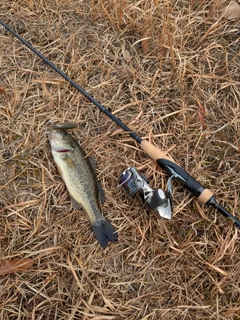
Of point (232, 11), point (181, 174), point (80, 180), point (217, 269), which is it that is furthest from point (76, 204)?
point (232, 11)

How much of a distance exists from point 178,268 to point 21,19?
2.68 metres

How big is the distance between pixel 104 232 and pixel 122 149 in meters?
0.73

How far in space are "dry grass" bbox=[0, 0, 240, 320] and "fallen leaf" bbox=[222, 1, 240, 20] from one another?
84 mm

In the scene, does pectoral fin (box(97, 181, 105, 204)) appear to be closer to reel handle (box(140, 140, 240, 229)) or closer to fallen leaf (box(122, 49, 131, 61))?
reel handle (box(140, 140, 240, 229))

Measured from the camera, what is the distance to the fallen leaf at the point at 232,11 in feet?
11.5

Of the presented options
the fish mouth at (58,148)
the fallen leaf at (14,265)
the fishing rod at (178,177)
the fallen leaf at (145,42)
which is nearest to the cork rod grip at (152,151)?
the fishing rod at (178,177)

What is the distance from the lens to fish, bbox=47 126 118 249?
286 centimetres

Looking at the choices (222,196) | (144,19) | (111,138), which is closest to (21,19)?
(144,19)

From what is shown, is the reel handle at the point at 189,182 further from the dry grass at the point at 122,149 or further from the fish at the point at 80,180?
the fish at the point at 80,180

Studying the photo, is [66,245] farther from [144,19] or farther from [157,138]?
[144,19]

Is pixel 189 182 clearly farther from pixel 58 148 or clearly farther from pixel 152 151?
pixel 58 148

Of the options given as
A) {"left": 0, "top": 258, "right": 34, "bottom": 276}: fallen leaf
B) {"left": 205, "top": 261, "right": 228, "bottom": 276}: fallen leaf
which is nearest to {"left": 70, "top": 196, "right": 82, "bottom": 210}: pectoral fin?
{"left": 0, "top": 258, "right": 34, "bottom": 276}: fallen leaf

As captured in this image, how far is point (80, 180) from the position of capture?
2.89 metres

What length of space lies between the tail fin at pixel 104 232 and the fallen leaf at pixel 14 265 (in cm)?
55
